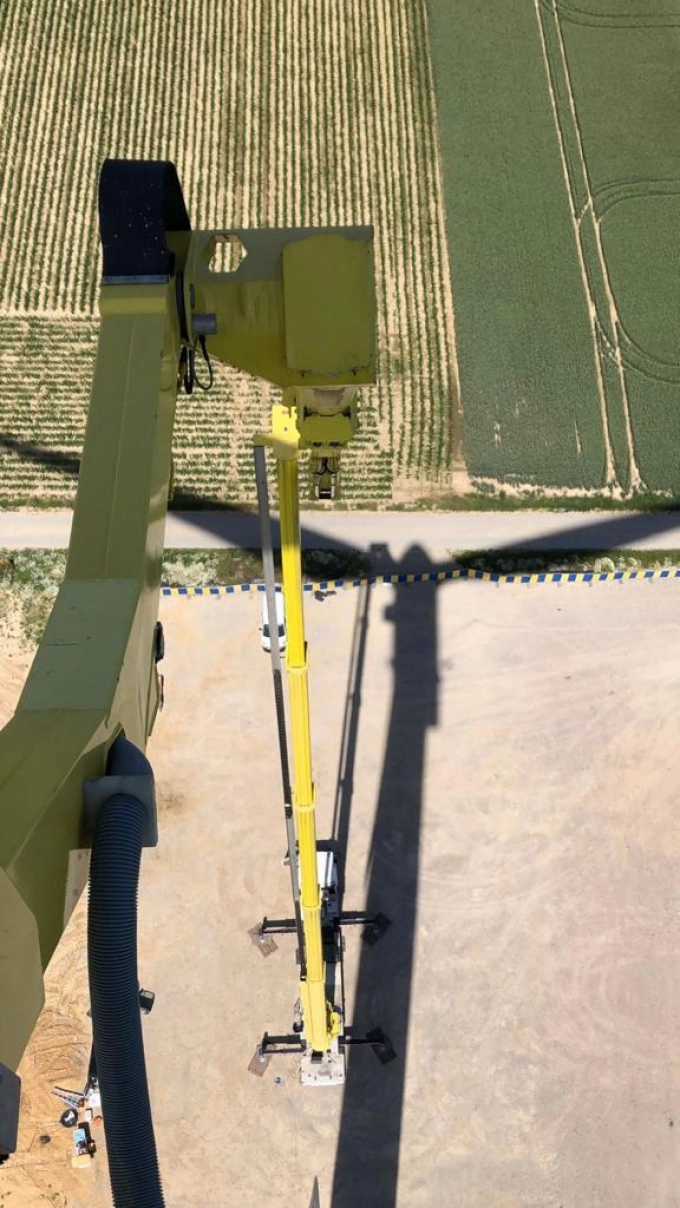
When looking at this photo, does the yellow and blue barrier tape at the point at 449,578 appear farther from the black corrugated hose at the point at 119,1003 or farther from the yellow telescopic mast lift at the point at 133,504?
the black corrugated hose at the point at 119,1003

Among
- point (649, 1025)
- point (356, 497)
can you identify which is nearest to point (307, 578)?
point (356, 497)

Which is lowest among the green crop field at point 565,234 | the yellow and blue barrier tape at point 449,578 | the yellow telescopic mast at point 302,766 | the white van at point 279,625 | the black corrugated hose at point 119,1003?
the black corrugated hose at point 119,1003

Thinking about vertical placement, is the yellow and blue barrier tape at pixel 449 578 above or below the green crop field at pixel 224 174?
below

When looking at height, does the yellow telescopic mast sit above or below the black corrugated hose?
above

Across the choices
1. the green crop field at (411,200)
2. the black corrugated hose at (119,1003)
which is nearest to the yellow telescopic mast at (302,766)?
the black corrugated hose at (119,1003)

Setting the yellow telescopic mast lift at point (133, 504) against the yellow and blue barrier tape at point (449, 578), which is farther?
the yellow and blue barrier tape at point (449, 578)

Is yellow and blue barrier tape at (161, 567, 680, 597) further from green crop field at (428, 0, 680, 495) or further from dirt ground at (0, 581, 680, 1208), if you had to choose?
green crop field at (428, 0, 680, 495)

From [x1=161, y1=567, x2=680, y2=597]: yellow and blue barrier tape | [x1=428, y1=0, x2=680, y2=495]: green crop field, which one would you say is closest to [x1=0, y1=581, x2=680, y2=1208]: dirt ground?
[x1=161, y1=567, x2=680, y2=597]: yellow and blue barrier tape

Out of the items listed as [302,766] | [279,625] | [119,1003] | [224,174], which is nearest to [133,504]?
[119,1003]
